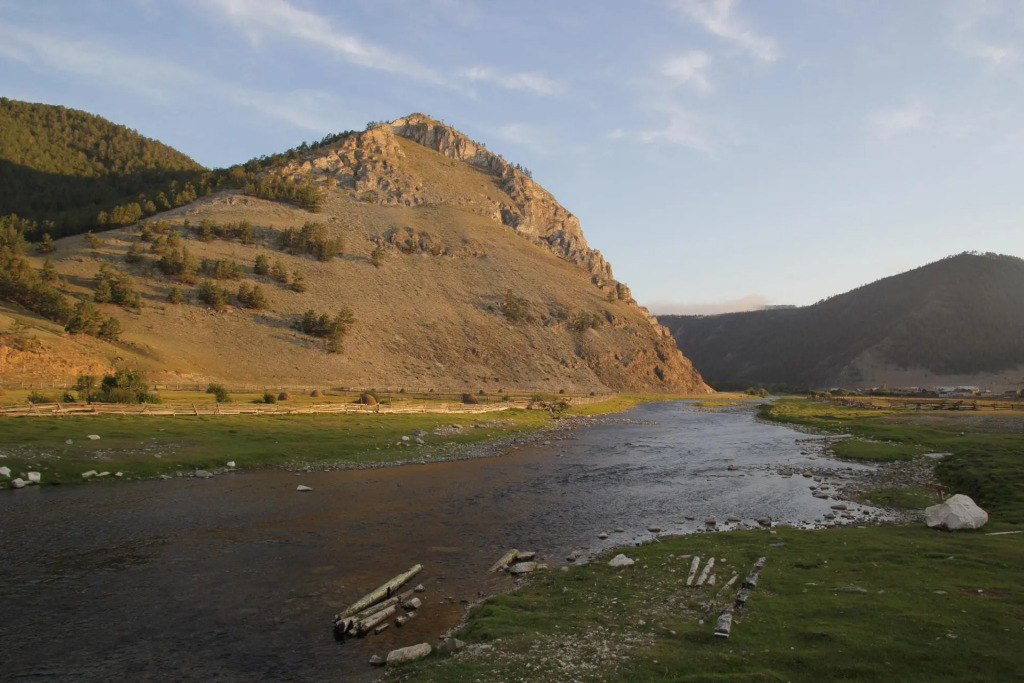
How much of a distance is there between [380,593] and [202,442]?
27.1 m

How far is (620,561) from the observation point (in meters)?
17.5

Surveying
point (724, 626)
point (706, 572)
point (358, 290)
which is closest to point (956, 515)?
point (706, 572)

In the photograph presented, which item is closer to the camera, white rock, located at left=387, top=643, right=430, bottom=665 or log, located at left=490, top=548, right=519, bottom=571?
white rock, located at left=387, top=643, right=430, bottom=665

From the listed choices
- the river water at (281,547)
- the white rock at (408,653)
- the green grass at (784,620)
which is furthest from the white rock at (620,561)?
the white rock at (408,653)

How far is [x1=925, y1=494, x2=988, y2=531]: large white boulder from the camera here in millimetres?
18750

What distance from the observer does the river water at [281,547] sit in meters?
12.5

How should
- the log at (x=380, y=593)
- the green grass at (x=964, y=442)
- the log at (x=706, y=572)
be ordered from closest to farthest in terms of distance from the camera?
the log at (x=380, y=593) < the log at (x=706, y=572) < the green grass at (x=964, y=442)

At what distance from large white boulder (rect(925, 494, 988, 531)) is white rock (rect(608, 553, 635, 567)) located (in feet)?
36.1

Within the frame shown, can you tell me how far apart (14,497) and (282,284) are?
89.1 meters

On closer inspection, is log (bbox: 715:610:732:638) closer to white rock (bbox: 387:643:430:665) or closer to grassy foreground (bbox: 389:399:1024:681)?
grassy foreground (bbox: 389:399:1024:681)

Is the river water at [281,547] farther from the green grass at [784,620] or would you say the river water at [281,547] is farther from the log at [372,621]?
the green grass at [784,620]

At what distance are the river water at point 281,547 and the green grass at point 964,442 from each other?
6988 mm

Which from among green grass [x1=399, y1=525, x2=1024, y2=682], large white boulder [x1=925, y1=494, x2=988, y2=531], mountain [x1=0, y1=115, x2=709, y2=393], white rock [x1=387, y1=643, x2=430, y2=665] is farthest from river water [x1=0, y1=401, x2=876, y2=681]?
mountain [x1=0, y1=115, x2=709, y2=393]

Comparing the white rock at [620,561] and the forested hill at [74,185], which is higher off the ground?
the forested hill at [74,185]
